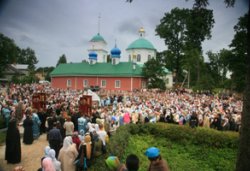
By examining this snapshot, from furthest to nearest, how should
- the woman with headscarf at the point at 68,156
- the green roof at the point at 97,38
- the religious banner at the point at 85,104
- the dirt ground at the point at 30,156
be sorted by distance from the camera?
1. the green roof at the point at 97,38
2. the religious banner at the point at 85,104
3. the dirt ground at the point at 30,156
4. the woman with headscarf at the point at 68,156

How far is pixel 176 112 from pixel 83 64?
122 ft

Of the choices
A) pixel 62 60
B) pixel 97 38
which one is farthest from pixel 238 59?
pixel 62 60

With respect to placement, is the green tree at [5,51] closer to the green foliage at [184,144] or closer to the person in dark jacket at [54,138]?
the green foliage at [184,144]

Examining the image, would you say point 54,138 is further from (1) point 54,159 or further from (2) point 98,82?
Answer: (2) point 98,82

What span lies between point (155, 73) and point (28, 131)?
33.2 meters

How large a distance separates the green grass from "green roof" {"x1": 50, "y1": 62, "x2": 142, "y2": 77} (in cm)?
3318

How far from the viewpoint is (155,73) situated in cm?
4353

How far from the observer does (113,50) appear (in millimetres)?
50500

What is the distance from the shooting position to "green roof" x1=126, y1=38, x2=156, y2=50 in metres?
58.7

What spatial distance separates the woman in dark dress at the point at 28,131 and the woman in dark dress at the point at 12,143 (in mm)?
2072

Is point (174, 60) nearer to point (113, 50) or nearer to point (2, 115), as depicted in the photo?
point (113, 50)

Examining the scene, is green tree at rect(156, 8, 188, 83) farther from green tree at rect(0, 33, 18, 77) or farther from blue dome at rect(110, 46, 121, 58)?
green tree at rect(0, 33, 18, 77)

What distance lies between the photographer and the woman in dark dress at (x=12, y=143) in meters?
9.66

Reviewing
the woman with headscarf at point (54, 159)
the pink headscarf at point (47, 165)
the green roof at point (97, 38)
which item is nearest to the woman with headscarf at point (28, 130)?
the woman with headscarf at point (54, 159)
